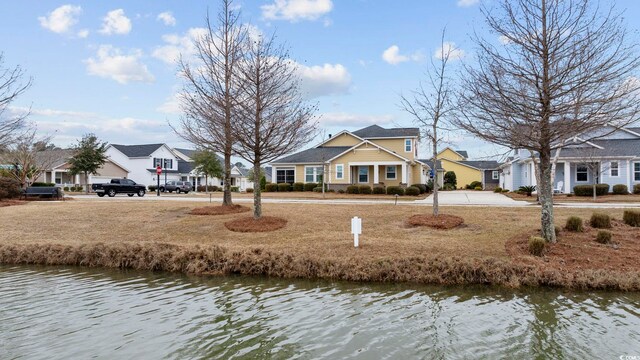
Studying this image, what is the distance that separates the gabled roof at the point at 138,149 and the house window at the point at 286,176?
27.5 m

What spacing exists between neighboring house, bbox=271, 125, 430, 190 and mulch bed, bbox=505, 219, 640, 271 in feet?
79.4

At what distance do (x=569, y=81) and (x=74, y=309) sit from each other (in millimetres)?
13694

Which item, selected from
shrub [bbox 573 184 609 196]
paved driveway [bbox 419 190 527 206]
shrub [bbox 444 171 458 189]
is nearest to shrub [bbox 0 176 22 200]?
paved driveway [bbox 419 190 527 206]

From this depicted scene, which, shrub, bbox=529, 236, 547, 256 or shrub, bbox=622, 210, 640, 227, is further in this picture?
shrub, bbox=622, 210, 640, 227

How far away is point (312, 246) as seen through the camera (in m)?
13.2

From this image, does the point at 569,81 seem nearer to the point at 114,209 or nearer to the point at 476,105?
the point at 476,105

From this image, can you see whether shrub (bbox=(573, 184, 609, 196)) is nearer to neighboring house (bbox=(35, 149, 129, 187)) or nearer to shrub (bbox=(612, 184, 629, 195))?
shrub (bbox=(612, 184, 629, 195))

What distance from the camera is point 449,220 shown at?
16031mm

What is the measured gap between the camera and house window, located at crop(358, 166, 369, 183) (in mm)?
39844

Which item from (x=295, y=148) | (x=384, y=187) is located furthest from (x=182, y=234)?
(x=384, y=187)

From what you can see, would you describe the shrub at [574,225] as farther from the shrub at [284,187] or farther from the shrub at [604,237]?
the shrub at [284,187]

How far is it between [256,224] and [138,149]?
177 ft

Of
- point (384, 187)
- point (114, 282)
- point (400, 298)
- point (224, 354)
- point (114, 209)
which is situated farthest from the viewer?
point (384, 187)

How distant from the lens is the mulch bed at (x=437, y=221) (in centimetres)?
1548
